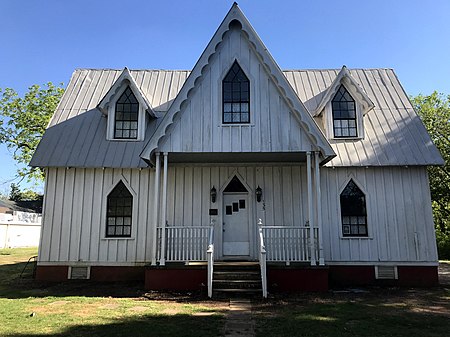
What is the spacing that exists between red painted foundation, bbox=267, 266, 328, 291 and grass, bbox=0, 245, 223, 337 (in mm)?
2301

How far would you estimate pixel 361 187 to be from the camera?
41.1ft

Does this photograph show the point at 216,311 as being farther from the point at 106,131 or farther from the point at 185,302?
the point at 106,131

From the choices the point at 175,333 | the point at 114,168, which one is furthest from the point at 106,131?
the point at 175,333

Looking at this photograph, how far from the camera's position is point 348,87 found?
1320 centimetres

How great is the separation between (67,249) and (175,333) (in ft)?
25.7

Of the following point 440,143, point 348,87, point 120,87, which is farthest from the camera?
point 440,143

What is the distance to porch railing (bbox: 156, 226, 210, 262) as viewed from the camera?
1081 centimetres

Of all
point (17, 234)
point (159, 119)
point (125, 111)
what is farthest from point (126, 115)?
point (17, 234)

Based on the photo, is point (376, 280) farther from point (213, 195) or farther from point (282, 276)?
point (213, 195)

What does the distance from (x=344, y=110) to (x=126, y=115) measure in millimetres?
8339

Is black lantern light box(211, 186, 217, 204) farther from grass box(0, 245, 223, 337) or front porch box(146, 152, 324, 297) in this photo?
grass box(0, 245, 223, 337)

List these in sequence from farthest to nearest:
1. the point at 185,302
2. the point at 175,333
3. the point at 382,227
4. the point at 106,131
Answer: the point at 106,131
the point at 382,227
the point at 185,302
the point at 175,333

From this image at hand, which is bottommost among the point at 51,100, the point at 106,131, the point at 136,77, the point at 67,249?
the point at 67,249

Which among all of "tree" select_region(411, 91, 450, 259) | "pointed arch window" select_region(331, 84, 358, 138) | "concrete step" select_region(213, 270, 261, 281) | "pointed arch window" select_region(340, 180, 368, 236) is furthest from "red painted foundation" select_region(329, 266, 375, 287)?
"tree" select_region(411, 91, 450, 259)
